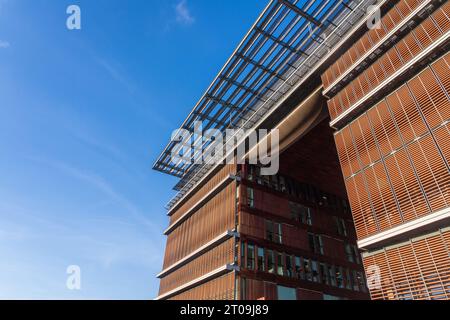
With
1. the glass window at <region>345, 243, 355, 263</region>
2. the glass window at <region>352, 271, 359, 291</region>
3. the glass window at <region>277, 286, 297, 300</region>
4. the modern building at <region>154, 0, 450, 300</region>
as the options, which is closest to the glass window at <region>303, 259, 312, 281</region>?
the modern building at <region>154, 0, 450, 300</region>

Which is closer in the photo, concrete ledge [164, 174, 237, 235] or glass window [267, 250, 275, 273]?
glass window [267, 250, 275, 273]

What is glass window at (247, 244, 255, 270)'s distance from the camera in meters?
28.7

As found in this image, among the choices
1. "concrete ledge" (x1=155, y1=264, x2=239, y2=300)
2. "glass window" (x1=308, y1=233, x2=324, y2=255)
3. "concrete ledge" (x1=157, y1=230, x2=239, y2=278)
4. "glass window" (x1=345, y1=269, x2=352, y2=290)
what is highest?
"glass window" (x1=308, y1=233, x2=324, y2=255)

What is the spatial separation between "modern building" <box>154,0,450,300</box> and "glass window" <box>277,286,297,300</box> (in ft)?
0.36

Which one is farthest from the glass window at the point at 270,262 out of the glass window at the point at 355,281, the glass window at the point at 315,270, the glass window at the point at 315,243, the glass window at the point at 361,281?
the glass window at the point at 361,281

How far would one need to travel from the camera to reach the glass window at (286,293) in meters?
28.7

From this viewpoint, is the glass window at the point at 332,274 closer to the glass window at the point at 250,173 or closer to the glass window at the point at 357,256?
the glass window at the point at 357,256

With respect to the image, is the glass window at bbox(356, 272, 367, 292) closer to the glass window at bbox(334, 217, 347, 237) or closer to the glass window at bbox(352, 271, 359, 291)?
the glass window at bbox(352, 271, 359, 291)

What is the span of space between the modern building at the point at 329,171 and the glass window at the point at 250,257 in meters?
0.10

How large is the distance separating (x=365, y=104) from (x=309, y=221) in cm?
2027

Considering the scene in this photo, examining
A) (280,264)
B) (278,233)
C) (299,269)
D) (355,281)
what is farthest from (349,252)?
(280,264)

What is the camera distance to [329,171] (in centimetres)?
3706

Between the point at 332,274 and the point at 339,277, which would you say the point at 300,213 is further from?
the point at 339,277

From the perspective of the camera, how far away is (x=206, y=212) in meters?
37.8
